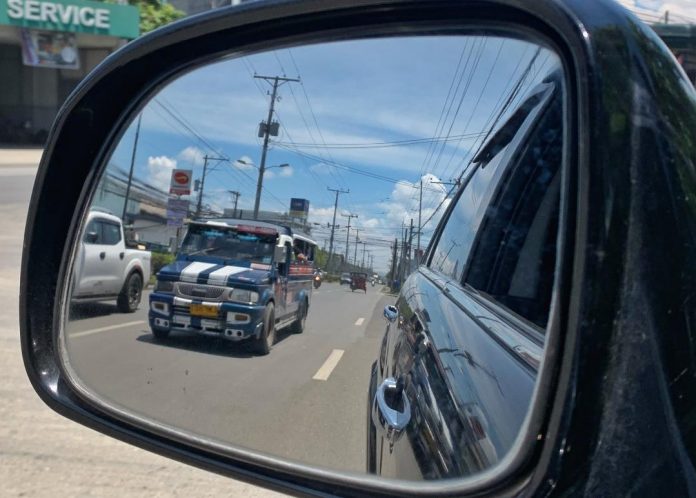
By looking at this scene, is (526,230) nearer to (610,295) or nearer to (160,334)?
(610,295)

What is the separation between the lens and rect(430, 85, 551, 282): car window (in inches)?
60.2

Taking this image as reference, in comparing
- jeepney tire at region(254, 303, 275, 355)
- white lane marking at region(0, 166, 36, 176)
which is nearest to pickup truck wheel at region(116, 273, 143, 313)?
jeepney tire at region(254, 303, 275, 355)

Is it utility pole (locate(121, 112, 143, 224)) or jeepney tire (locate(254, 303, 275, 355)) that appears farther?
utility pole (locate(121, 112, 143, 224))

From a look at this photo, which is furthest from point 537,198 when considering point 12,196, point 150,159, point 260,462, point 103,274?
point 12,196

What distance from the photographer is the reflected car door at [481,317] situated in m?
1.33

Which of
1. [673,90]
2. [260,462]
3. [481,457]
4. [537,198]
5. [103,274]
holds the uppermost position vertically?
[673,90]

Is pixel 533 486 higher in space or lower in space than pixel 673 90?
lower

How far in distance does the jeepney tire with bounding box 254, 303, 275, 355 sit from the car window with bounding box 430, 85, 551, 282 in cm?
43

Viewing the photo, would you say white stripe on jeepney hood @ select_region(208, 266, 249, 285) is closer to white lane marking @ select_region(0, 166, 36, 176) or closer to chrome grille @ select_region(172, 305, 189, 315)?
chrome grille @ select_region(172, 305, 189, 315)

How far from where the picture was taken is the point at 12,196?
2227 centimetres

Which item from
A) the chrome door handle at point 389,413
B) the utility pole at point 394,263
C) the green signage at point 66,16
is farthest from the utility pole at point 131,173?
the green signage at point 66,16

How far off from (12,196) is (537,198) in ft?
75.7

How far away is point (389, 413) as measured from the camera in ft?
5.48

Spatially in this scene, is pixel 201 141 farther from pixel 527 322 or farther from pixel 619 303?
pixel 619 303
